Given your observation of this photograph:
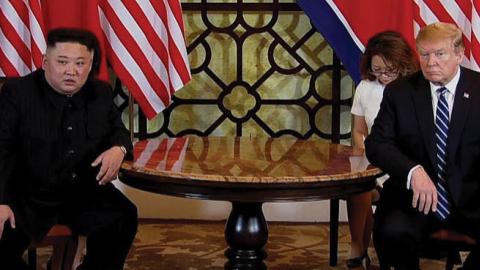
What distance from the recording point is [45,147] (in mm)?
3309

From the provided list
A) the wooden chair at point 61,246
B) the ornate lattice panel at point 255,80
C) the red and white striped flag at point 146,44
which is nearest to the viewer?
the wooden chair at point 61,246

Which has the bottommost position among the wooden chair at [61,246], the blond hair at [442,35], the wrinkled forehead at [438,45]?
the wooden chair at [61,246]

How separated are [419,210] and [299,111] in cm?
202

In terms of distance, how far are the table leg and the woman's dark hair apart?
1041 millimetres

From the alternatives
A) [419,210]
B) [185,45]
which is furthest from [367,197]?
[185,45]

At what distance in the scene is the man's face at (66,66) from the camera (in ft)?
10.8

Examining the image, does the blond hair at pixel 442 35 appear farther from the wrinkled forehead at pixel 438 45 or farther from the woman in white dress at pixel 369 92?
the woman in white dress at pixel 369 92

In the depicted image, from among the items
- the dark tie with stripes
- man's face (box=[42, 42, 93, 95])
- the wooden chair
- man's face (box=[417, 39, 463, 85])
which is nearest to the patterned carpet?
the wooden chair

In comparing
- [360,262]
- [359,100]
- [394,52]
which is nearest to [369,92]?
[359,100]

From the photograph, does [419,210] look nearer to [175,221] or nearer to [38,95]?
[38,95]

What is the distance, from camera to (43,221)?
3293 mm

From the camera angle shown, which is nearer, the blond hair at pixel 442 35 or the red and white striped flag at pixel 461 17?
the blond hair at pixel 442 35

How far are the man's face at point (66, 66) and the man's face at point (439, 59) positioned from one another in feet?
4.20

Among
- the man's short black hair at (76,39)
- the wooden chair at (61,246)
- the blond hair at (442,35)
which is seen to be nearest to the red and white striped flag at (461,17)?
the blond hair at (442,35)
